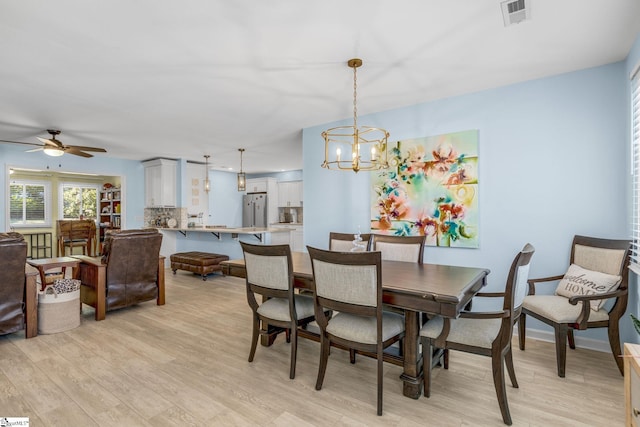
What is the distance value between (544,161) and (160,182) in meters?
6.82

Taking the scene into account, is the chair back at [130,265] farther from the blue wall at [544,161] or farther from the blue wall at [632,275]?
the blue wall at [632,275]

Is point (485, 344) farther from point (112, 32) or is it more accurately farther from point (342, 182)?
point (112, 32)

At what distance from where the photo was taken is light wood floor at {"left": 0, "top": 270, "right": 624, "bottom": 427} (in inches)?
77.3

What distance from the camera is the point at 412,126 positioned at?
3781 millimetres

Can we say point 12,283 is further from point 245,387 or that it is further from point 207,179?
point 207,179

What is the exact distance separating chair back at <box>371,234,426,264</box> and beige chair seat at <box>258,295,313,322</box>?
976 mm

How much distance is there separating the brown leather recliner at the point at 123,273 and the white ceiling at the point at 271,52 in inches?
61.5

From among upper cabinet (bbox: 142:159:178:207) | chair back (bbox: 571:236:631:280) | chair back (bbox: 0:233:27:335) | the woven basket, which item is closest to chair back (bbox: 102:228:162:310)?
the woven basket

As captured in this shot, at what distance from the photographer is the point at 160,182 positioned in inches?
277

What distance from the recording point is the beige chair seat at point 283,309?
8.24 ft

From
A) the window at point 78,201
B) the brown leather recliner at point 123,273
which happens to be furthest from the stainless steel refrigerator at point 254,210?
the brown leather recliner at point 123,273

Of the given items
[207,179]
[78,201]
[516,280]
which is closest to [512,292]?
[516,280]

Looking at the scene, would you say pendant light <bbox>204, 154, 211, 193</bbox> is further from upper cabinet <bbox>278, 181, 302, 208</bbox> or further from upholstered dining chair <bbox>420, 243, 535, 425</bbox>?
upholstered dining chair <bbox>420, 243, 535, 425</bbox>

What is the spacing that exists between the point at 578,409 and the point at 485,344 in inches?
29.1
